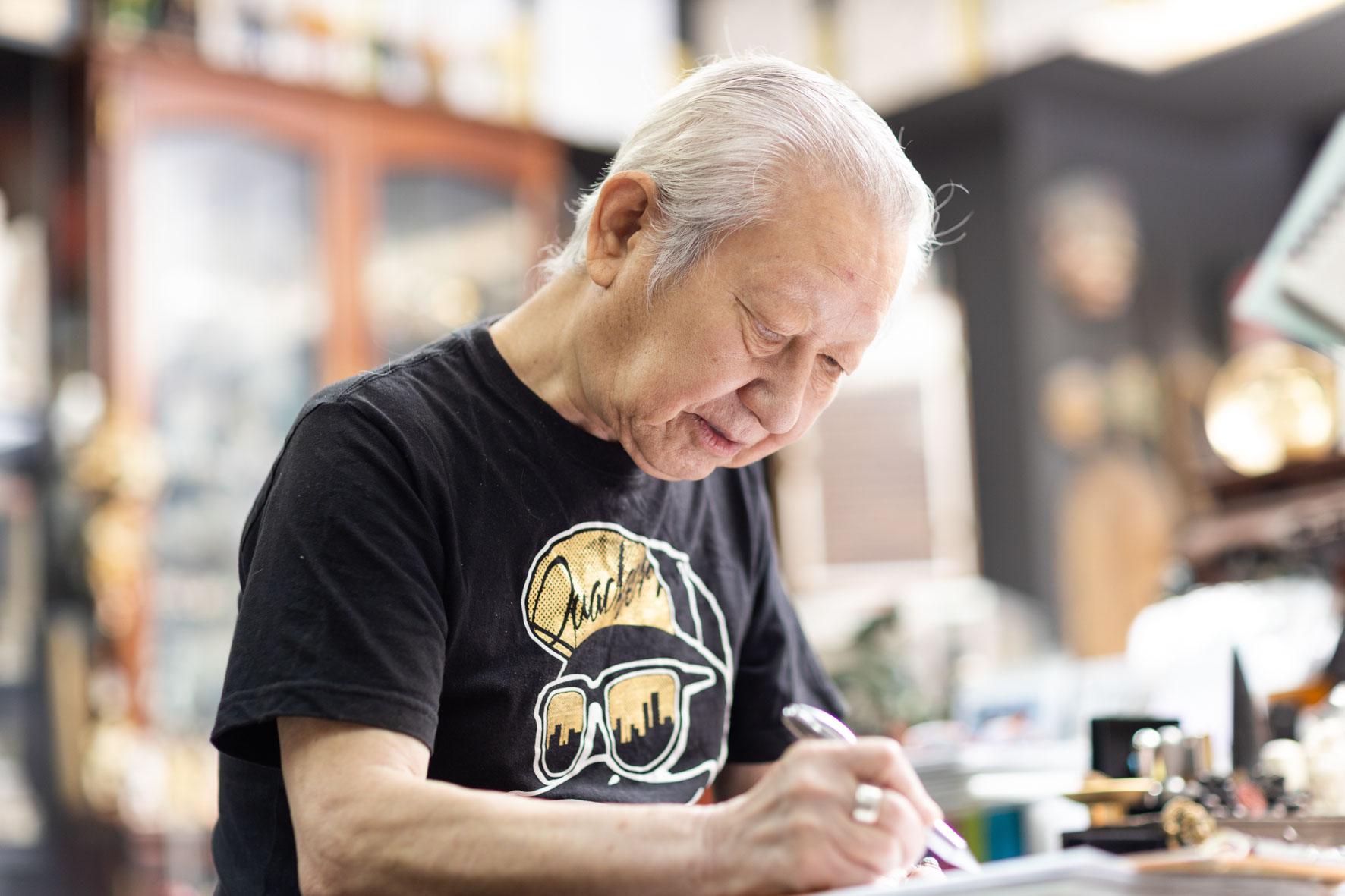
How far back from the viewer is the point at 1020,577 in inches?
208

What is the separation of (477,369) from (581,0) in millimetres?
4074

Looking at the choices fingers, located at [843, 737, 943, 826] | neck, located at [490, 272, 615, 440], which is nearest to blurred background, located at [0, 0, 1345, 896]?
neck, located at [490, 272, 615, 440]

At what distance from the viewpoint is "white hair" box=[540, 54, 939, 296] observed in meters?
0.95

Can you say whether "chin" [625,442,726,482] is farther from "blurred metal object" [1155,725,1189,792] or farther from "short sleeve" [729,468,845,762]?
"blurred metal object" [1155,725,1189,792]

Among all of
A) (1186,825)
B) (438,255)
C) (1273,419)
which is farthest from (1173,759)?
(438,255)

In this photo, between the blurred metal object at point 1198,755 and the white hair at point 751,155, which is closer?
the white hair at point 751,155

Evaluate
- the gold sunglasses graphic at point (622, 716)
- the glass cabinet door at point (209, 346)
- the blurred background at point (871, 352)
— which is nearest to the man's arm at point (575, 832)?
the gold sunglasses graphic at point (622, 716)

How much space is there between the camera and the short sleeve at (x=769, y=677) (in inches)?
49.2

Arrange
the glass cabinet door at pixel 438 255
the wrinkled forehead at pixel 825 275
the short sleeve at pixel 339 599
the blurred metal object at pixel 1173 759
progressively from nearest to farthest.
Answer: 1. the short sleeve at pixel 339 599
2. the wrinkled forehead at pixel 825 275
3. the blurred metal object at pixel 1173 759
4. the glass cabinet door at pixel 438 255

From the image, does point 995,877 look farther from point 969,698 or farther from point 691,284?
point 969,698

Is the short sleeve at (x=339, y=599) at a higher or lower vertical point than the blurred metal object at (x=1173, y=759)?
higher

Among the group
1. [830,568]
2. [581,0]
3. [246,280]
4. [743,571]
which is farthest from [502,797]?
[830,568]

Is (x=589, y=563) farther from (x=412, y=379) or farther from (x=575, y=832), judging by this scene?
(x=575, y=832)

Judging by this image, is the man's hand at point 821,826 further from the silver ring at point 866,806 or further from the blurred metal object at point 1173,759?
the blurred metal object at point 1173,759
